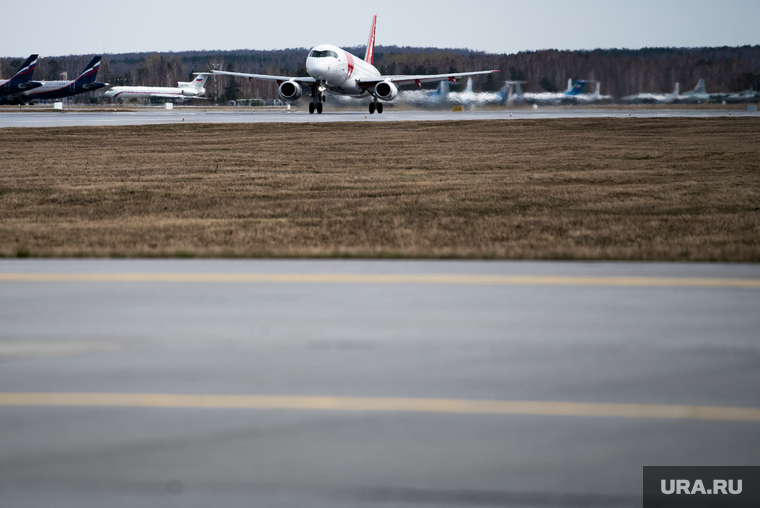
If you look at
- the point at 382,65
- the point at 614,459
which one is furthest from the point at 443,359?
the point at 382,65

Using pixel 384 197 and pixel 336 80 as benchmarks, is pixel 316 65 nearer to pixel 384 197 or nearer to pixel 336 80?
pixel 336 80

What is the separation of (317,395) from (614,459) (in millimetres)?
1482

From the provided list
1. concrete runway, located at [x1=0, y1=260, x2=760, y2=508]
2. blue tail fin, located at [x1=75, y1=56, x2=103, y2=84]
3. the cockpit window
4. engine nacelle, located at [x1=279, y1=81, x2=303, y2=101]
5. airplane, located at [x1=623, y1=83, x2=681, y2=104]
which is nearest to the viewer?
concrete runway, located at [x1=0, y1=260, x2=760, y2=508]

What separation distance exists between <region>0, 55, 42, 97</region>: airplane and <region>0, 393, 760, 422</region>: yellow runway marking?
8547cm

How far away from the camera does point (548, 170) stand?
62.2ft

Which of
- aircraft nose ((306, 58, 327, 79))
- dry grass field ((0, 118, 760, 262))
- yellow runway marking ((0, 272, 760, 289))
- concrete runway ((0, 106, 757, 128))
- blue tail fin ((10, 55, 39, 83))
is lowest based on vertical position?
yellow runway marking ((0, 272, 760, 289))

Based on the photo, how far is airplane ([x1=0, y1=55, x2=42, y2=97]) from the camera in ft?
269

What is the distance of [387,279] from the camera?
716 cm

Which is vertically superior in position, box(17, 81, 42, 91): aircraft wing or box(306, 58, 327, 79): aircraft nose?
box(17, 81, 42, 91): aircraft wing

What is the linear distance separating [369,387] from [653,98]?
52518 mm

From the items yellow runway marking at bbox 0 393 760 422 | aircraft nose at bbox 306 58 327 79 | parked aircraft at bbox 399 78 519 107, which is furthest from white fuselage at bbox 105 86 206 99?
yellow runway marking at bbox 0 393 760 422

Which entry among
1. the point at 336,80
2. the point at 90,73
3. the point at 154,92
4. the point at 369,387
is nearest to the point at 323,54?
the point at 336,80

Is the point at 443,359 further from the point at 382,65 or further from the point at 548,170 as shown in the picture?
the point at 382,65

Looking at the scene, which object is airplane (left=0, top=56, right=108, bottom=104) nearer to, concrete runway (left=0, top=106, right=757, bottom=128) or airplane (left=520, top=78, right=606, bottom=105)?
concrete runway (left=0, top=106, right=757, bottom=128)
